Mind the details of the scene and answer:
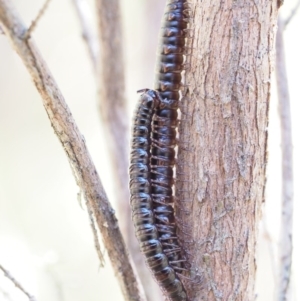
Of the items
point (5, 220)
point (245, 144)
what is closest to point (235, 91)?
point (245, 144)

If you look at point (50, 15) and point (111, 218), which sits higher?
point (50, 15)

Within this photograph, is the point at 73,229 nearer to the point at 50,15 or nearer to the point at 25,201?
the point at 25,201

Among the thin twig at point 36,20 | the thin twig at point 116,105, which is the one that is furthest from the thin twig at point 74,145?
the thin twig at point 116,105

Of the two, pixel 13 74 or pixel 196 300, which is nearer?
pixel 196 300

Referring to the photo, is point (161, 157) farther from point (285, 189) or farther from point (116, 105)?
point (116, 105)

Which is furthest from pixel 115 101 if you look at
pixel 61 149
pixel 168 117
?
pixel 61 149
